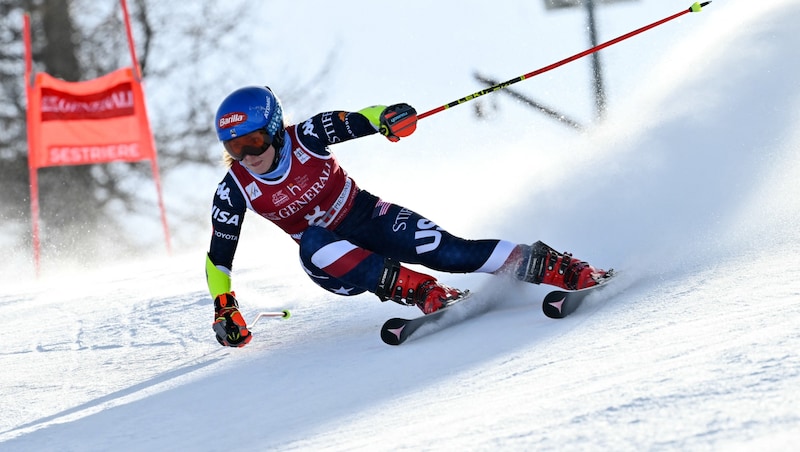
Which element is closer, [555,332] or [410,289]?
[555,332]

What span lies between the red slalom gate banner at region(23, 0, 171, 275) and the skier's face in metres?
7.08

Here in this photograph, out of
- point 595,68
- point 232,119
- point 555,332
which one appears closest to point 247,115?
point 232,119

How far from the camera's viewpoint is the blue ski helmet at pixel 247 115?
12.9 ft

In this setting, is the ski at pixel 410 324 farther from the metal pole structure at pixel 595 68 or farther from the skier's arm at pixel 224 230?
the metal pole structure at pixel 595 68

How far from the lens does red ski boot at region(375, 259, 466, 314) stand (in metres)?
3.83

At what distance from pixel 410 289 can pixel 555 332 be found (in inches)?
29.1

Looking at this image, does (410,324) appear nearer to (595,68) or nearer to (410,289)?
(410,289)

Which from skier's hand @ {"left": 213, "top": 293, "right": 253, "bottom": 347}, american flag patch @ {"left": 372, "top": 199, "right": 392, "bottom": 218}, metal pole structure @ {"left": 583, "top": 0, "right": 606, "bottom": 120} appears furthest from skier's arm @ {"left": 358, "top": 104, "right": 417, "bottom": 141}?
metal pole structure @ {"left": 583, "top": 0, "right": 606, "bottom": 120}

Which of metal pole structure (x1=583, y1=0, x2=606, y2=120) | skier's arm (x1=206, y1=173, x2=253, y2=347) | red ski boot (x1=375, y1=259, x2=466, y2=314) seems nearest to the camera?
red ski boot (x1=375, y1=259, x2=466, y2=314)

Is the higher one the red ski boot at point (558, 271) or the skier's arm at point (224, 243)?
the skier's arm at point (224, 243)

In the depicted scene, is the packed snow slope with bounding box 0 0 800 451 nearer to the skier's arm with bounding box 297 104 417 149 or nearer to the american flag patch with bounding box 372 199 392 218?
the american flag patch with bounding box 372 199 392 218

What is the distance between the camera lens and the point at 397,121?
13.1 ft

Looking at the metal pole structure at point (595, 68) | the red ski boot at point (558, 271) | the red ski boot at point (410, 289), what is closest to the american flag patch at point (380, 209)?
the red ski boot at point (410, 289)

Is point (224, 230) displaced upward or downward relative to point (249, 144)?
downward
